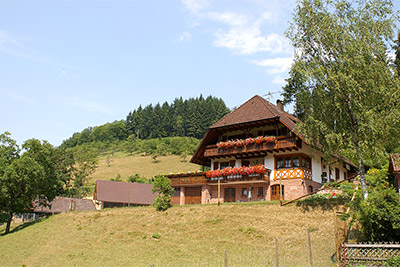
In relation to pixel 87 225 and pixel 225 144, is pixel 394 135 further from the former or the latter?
pixel 87 225

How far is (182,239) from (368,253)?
11.7 m

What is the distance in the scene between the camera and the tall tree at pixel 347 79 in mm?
21734

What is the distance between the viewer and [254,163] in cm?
3394

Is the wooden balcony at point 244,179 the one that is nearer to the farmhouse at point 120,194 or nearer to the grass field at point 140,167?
the farmhouse at point 120,194

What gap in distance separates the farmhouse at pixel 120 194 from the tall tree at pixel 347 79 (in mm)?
33056

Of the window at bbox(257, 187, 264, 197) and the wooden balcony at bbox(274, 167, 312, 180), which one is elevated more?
the wooden balcony at bbox(274, 167, 312, 180)

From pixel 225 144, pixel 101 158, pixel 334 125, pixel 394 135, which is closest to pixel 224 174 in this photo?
pixel 225 144

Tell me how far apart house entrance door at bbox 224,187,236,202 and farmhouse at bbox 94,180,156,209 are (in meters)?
20.6

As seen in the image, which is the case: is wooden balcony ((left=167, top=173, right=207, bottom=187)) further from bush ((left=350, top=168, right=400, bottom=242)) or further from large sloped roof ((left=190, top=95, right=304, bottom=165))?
bush ((left=350, top=168, right=400, bottom=242))

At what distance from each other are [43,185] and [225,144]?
746 inches

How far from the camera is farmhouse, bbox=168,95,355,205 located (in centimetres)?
3100

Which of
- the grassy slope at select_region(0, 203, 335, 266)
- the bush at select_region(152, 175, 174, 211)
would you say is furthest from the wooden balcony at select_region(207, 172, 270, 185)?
the bush at select_region(152, 175, 174, 211)

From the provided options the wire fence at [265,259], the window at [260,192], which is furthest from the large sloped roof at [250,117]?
the wire fence at [265,259]

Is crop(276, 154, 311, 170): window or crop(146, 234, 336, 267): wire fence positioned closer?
crop(146, 234, 336, 267): wire fence
